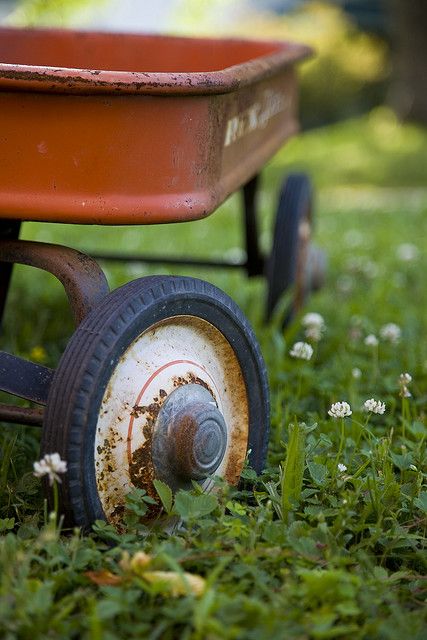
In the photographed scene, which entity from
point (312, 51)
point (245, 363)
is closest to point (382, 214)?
point (312, 51)

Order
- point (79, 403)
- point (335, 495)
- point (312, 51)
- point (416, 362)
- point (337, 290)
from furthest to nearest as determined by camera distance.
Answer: point (337, 290) → point (312, 51) → point (416, 362) → point (335, 495) → point (79, 403)

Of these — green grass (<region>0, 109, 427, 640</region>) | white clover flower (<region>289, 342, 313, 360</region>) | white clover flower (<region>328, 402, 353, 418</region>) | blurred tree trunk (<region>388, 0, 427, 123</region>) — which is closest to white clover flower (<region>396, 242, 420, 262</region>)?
green grass (<region>0, 109, 427, 640</region>)

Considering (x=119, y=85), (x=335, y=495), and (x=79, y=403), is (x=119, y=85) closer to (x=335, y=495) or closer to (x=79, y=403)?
(x=79, y=403)

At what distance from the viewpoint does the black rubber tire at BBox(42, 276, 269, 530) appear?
166 centimetres

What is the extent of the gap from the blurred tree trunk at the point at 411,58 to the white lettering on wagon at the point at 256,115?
21.6 feet

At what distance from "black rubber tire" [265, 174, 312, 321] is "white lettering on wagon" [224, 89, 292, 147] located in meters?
0.31

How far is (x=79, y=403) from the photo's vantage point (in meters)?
1.66

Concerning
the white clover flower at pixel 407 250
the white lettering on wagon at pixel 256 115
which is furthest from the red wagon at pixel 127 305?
the white clover flower at pixel 407 250

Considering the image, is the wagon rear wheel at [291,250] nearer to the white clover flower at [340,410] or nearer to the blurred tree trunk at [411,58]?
the white clover flower at [340,410]

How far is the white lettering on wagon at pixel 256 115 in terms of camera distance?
2195mm

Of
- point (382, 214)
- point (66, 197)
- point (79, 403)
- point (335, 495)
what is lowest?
point (335, 495)

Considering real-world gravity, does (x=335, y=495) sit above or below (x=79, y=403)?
below

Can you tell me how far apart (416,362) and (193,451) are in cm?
129

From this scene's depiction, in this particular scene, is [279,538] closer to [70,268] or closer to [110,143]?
[70,268]
